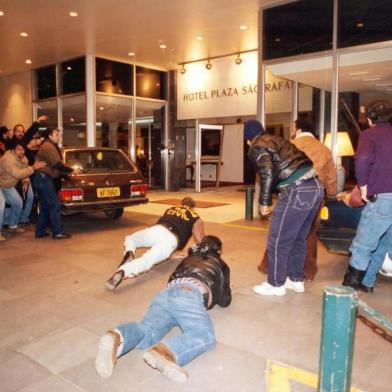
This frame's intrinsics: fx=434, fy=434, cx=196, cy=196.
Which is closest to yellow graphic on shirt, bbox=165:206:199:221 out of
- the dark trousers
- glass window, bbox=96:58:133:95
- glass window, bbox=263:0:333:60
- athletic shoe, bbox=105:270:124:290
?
athletic shoe, bbox=105:270:124:290

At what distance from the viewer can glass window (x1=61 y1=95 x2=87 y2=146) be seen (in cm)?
1310

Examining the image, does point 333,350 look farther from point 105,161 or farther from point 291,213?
point 105,161

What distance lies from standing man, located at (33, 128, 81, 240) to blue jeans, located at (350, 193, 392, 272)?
455cm

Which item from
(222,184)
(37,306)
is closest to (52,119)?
(222,184)

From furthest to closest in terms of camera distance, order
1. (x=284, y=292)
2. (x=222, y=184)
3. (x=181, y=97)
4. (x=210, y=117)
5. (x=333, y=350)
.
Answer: (x=222, y=184) < (x=181, y=97) < (x=210, y=117) < (x=284, y=292) < (x=333, y=350)

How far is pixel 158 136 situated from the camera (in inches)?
583

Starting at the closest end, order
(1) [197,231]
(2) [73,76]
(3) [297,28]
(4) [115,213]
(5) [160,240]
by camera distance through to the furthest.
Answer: (5) [160,240], (1) [197,231], (3) [297,28], (4) [115,213], (2) [73,76]

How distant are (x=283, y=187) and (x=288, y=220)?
30cm

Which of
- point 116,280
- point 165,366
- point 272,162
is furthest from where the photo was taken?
point 116,280

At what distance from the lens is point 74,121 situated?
13.5 m

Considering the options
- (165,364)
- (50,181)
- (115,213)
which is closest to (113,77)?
(115,213)

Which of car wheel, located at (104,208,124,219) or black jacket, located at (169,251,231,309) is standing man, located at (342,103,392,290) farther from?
car wheel, located at (104,208,124,219)

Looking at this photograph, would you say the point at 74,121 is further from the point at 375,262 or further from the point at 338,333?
the point at 338,333

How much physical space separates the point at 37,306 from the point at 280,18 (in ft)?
22.0
